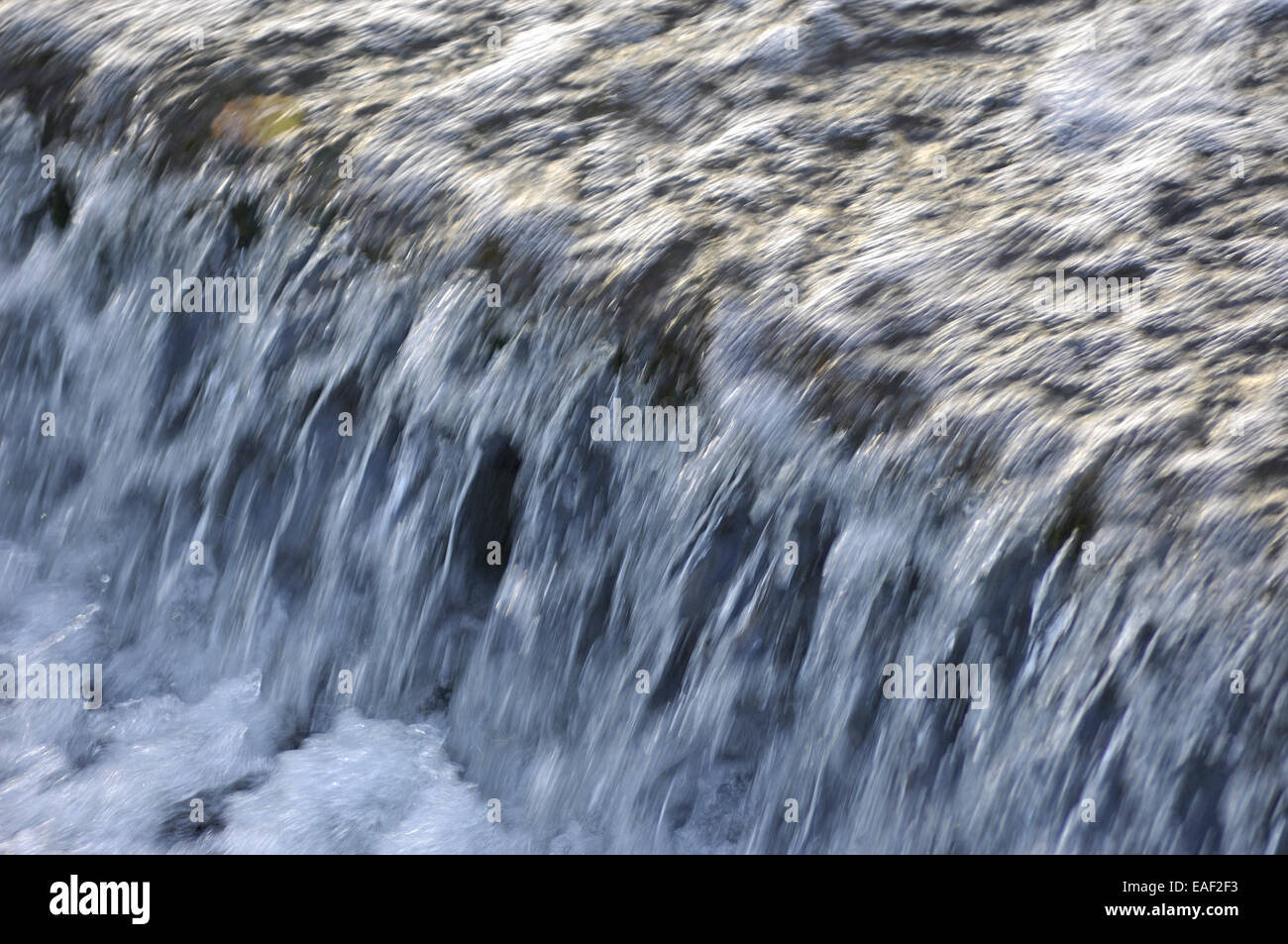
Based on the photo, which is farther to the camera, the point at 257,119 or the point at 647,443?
the point at 257,119

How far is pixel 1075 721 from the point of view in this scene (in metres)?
2.94

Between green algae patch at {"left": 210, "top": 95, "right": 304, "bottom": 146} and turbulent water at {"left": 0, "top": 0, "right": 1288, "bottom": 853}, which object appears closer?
turbulent water at {"left": 0, "top": 0, "right": 1288, "bottom": 853}

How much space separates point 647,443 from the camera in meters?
3.60

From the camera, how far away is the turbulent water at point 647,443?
3.05 meters

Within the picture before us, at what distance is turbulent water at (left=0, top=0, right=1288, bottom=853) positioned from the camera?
10.0ft

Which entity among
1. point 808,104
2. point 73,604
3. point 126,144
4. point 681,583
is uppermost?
point 808,104

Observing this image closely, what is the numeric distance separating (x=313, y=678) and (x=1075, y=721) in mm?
2120

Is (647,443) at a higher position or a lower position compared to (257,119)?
lower

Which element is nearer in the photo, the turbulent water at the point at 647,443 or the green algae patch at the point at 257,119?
the turbulent water at the point at 647,443

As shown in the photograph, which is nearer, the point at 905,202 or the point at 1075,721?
the point at 1075,721
